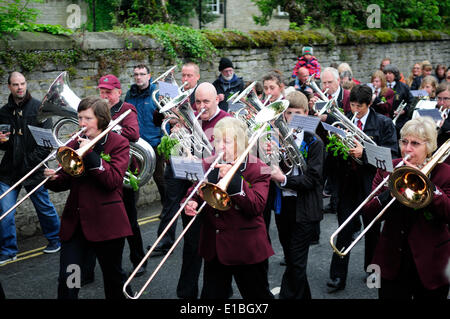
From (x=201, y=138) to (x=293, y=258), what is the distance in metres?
1.37

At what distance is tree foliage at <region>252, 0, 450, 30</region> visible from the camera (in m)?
16.5

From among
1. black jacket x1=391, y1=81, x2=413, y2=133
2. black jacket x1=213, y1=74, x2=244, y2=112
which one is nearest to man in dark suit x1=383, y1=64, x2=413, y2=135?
black jacket x1=391, y1=81, x2=413, y2=133

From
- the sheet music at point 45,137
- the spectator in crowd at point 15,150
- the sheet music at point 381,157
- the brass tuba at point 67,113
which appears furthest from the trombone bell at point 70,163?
the spectator in crowd at point 15,150

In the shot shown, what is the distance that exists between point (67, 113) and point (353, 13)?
1347 cm

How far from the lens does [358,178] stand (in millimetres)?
5953

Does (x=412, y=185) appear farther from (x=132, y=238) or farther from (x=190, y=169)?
(x=132, y=238)

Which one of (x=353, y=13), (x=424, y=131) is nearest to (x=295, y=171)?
(x=424, y=131)

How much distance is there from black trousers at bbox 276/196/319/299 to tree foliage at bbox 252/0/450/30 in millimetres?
11046

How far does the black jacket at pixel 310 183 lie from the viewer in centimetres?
514

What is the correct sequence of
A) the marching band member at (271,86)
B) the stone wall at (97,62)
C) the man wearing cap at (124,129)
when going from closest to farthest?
1. the man wearing cap at (124,129)
2. the marching band member at (271,86)
3. the stone wall at (97,62)

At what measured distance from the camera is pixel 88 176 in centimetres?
460

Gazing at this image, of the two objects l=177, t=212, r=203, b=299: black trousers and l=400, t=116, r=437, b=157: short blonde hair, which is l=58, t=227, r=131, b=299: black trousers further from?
l=400, t=116, r=437, b=157: short blonde hair

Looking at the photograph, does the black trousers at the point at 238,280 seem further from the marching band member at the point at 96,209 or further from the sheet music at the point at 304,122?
the sheet music at the point at 304,122

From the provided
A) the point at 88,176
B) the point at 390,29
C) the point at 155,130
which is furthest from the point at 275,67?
the point at 88,176
